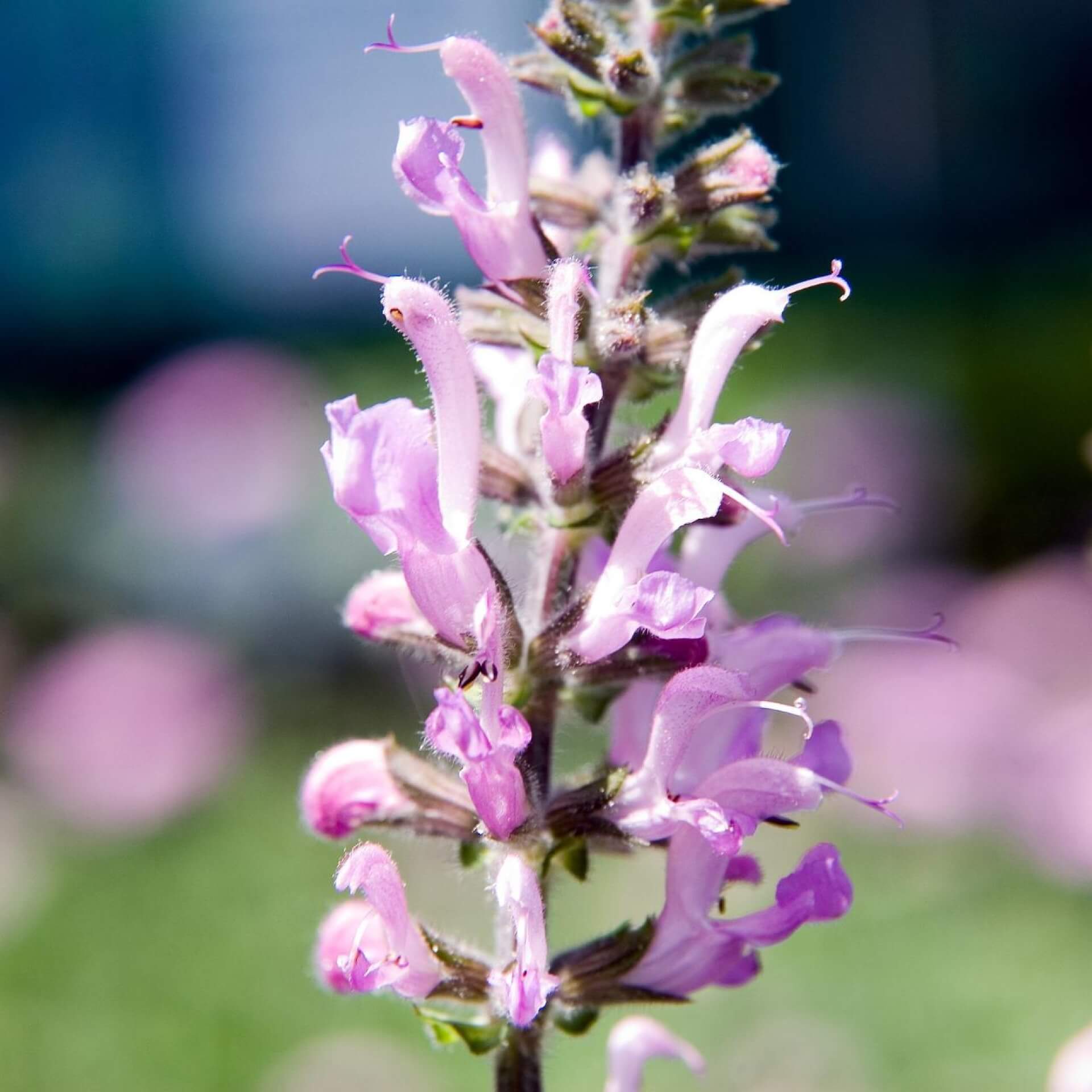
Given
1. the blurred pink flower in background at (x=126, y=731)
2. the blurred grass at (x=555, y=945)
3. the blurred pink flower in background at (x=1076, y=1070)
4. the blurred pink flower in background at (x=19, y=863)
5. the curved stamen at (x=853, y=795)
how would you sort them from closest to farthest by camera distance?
the curved stamen at (x=853, y=795)
the blurred pink flower in background at (x=1076, y=1070)
the blurred grass at (x=555, y=945)
the blurred pink flower in background at (x=19, y=863)
the blurred pink flower in background at (x=126, y=731)

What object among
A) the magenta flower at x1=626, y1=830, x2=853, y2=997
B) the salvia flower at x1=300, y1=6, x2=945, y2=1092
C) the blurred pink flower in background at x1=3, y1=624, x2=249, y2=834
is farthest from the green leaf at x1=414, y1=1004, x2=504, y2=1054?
the blurred pink flower in background at x1=3, y1=624, x2=249, y2=834

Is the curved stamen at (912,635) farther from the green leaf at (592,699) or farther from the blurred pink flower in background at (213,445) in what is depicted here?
the blurred pink flower in background at (213,445)

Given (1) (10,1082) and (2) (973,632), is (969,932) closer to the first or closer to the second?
(2) (973,632)

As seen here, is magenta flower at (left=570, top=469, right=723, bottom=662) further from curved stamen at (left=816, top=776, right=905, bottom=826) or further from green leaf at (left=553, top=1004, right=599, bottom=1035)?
green leaf at (left=553, top=1004, right=599, bottom=1035)

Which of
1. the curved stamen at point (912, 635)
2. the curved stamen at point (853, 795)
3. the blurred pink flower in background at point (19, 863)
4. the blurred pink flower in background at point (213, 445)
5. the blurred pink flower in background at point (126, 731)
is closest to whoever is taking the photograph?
the curved stamen at point (853, 795)

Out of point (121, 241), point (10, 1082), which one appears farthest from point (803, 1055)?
point (121, 241)

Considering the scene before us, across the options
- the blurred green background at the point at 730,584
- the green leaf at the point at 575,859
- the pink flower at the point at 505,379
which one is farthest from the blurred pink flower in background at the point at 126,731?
the green leaf at the point at 575,859
